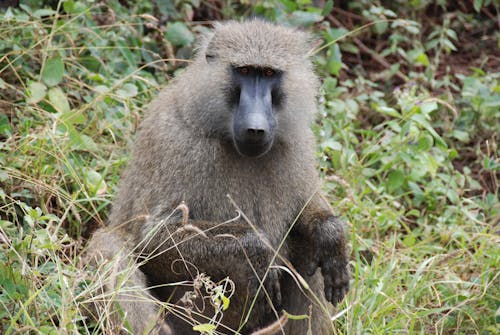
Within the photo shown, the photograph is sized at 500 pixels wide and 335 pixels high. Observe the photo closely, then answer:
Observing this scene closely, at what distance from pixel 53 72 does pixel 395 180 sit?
2192mm

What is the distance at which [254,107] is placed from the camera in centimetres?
371

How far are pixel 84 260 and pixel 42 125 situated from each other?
1.18 meters

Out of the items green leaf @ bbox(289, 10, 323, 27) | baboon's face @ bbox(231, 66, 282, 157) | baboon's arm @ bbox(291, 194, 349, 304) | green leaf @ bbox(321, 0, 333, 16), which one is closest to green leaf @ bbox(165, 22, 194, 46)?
green leaf @ bbox(289, 10, 323, 27)

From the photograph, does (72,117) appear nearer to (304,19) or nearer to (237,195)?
(237,195)

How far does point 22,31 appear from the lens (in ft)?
17.0

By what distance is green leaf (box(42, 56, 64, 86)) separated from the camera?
4.89 metres

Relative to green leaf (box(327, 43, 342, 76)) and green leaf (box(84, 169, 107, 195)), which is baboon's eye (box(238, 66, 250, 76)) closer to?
green leaf (box(84, 169, 107, 195))

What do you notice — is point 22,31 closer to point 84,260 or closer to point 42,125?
point 42,125

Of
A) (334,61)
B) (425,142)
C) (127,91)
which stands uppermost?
(127,91)

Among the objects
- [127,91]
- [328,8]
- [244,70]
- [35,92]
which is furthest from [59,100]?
[328,8]

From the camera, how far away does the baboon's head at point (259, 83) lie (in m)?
3.72

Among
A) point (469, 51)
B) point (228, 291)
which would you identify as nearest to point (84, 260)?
point (228, 291)

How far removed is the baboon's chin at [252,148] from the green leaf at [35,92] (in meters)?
1.53

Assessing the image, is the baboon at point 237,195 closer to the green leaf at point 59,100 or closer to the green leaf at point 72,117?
the green leaf at point 72,117
